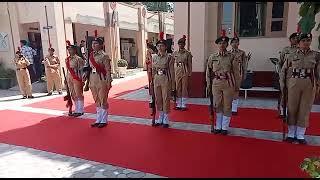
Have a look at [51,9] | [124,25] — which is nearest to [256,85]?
[51,9]

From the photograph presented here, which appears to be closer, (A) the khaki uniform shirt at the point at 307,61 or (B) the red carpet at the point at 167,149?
(B) the red carpet at the point at 167,149

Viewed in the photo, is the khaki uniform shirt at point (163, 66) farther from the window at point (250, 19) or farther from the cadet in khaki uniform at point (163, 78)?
the window at point (250, 19)

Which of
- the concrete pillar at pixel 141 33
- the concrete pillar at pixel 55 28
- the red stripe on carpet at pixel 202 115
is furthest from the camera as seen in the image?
the concrete pillar at pixel 141 33

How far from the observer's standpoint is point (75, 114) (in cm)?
651

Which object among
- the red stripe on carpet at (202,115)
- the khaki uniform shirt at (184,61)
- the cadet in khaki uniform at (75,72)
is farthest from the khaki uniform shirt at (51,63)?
the khaki uniform shirt at (184,61)

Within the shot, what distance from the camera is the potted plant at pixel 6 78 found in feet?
36.2

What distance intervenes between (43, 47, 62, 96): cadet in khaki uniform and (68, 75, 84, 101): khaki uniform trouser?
3016 millimetres

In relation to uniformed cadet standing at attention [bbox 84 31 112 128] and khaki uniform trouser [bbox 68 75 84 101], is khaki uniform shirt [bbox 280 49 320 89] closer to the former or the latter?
uniformed cadet standing at attention [bbox 84 31 112 128]

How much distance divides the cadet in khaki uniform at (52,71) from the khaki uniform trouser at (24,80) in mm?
641

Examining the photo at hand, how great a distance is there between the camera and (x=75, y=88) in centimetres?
639

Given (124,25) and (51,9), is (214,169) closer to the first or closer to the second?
(51,9)

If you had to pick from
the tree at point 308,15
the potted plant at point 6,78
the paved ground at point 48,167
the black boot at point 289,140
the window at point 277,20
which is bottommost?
the paved ground at point 48,167

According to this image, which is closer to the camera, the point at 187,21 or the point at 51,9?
the point at 187,21

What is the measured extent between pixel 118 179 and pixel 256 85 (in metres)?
5.39
